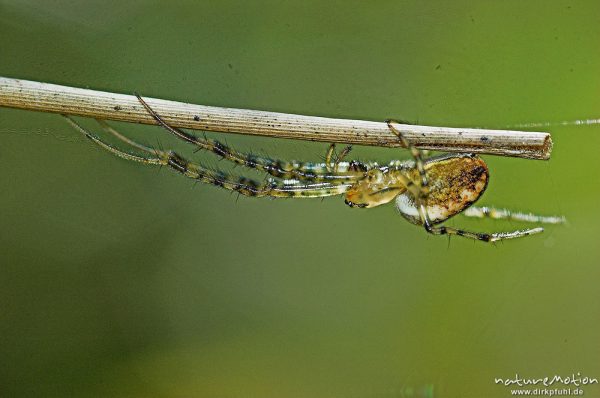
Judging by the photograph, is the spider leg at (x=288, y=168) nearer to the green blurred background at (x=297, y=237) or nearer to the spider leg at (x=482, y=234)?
the spider leg at (x=482, y=234)

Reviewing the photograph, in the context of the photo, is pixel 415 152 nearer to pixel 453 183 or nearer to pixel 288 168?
pixel 453 183

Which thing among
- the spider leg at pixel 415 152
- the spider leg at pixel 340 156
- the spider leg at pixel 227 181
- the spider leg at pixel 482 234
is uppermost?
the spider leg at pixel 340 156

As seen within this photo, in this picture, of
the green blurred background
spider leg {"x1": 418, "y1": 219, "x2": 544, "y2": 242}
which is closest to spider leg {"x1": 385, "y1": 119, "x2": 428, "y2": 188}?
spider leg {"x1": 418, "y1": 219, "x2": 544, "y2": 242}

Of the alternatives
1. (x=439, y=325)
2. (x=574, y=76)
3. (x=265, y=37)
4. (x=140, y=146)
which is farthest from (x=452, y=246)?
(x=140, y=146)

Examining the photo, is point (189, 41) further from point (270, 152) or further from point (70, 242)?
point (70, 242)

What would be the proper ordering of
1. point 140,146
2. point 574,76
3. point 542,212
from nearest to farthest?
point 140,146
point 542,212
point 574,76

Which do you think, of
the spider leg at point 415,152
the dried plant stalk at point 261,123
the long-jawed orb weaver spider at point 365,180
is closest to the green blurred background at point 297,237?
the long-jawed orb weaver spider at point 365,180

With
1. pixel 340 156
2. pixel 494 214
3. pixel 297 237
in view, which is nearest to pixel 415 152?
pixel 340 156
